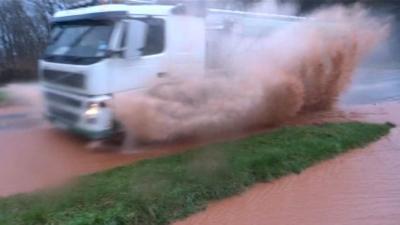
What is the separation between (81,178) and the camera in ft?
21.5

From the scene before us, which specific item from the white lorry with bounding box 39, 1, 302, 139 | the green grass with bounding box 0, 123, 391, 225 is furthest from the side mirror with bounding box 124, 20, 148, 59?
Result: the green grass with bounding box 0, 123, 391, 225

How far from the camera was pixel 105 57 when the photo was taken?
763 centimetres

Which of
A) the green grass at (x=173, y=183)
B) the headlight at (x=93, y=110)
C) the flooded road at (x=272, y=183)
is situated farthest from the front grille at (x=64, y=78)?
the green grass at (x=173, y=183)

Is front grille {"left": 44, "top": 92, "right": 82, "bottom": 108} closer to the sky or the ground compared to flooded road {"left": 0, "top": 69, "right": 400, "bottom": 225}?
closer to the sky

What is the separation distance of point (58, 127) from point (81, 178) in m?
2.59

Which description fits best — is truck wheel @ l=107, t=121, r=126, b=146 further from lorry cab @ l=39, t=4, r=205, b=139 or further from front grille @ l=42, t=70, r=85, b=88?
front grille @ l=42, t=70, r=85, b=88

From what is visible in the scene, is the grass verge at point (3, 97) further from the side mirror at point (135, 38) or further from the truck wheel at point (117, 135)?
the side mirror at point (135, 38)

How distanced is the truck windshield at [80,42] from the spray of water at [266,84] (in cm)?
86

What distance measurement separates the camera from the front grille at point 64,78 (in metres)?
7.66

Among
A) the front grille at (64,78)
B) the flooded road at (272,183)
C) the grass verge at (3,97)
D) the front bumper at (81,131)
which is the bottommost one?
the grass verge at (3,97)

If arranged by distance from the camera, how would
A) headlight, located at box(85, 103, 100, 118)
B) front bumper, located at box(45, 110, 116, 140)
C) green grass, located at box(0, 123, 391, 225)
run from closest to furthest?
green grass, located at box(0, 123, 391, 225) → headlight, located at box(85, 103, 100, 118) → front bumper, located at box(45, 110, 116, 140)

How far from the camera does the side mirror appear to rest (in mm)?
7840

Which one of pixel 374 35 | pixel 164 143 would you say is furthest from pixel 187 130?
pixel 374 35

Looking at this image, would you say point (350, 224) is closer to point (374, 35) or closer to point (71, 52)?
point (71, 52)
